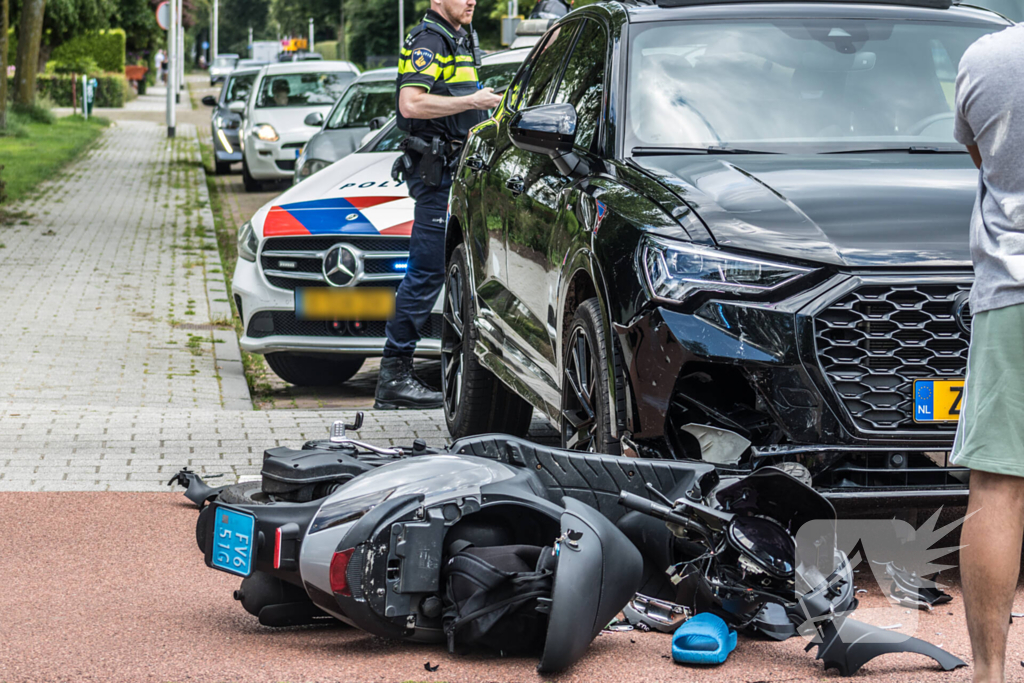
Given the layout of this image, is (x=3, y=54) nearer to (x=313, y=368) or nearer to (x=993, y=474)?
(x=313, y=368)

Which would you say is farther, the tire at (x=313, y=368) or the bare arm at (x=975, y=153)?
the tire at (x=313, y=368)

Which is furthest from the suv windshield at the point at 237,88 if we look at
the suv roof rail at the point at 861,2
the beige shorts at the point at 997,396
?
the beige shorts at the point at 997,396

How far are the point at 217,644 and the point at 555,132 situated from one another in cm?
221

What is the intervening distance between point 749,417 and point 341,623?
1.30 metres

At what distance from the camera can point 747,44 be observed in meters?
5.21

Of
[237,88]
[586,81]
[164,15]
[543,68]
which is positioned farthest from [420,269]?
[164,15]

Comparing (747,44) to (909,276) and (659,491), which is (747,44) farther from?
(659,491)

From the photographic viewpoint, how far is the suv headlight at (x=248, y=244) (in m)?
8.75

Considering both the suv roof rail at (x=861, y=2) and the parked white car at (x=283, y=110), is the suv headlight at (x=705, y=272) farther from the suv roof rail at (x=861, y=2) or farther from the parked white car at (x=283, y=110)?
the parked white car at (x=283, y=110)

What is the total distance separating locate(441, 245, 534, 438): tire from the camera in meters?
6.61

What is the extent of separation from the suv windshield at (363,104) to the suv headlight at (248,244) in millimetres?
4958

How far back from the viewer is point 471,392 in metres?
6.62

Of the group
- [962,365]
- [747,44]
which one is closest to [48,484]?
[747,44]

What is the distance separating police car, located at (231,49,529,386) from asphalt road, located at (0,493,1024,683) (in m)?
3.73
